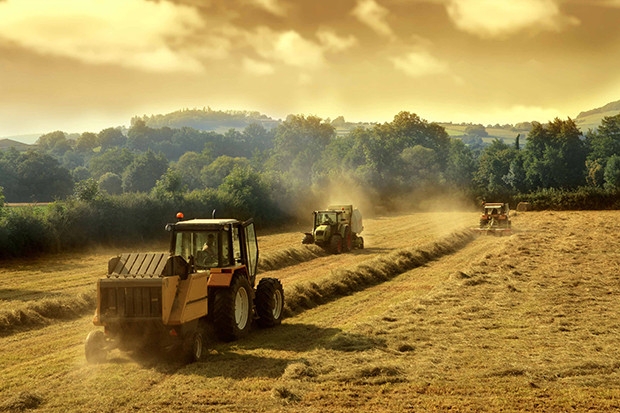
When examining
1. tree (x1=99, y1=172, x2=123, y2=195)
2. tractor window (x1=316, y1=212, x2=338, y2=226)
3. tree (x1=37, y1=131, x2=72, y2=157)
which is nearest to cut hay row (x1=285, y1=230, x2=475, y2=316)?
tractor window (x1=316, y1=212, x2=338, y2=226)

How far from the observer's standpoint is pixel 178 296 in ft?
39.7

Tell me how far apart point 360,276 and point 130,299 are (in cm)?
1139

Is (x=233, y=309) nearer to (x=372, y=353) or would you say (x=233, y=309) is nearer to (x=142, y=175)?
(x=372, y=353)

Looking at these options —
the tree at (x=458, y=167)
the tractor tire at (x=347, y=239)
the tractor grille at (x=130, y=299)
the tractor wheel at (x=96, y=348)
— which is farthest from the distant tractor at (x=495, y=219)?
the tree at (x=458, y=167)

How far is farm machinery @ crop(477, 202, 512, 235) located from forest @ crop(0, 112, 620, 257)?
50.0 ft

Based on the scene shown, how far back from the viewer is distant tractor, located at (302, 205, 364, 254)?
31219 mm

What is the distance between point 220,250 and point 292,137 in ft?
364

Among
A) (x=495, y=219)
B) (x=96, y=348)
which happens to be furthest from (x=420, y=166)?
(x=96, y=348)

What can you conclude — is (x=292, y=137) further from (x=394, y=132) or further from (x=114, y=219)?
(x=114, y=219)

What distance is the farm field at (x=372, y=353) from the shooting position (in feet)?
32.9

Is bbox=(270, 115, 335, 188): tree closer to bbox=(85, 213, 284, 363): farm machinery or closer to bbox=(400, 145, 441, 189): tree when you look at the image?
bbox=(400, 145, 441, 189): tree

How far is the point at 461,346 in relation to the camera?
1291cm

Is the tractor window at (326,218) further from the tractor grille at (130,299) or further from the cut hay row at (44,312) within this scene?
the tractor grille at (130,299)

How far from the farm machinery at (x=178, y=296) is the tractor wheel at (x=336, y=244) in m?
17.1
